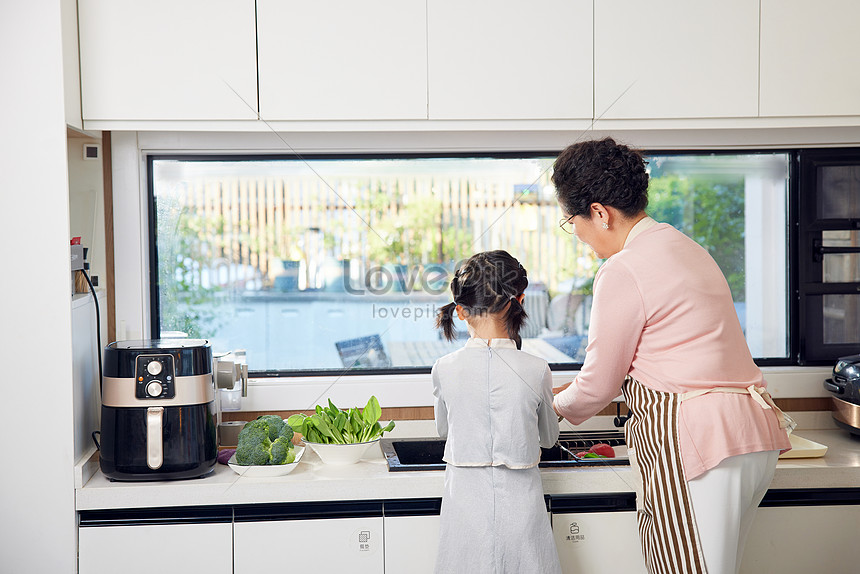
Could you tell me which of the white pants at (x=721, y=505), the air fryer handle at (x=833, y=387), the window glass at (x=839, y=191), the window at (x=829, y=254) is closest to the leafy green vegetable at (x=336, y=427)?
the white pants at (x=721, y=505)

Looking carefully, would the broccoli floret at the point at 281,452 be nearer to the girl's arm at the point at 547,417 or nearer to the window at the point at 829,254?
the girl's arm at the point at 547,417

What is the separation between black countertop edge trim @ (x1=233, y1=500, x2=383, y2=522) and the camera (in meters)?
1.82

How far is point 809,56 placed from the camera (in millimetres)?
2041

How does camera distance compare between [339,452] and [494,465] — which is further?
[339,452]

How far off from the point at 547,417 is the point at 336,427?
572mm

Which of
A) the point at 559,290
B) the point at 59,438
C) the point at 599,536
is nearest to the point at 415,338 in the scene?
the point at 559,290

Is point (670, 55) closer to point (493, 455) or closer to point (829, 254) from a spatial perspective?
point (829, 254)

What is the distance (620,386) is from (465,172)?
0.96 metres

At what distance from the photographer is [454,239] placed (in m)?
2.38

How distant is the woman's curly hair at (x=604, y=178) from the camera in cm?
162

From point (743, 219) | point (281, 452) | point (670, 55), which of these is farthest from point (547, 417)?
point (743, 219)

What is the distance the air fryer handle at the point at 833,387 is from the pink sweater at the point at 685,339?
31.3 inches

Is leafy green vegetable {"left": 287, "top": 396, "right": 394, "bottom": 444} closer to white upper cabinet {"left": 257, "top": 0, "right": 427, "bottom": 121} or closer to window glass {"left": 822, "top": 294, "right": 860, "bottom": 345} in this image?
white upper cabinet {"left": 257, "top": 0, "right": 427, "bottom": 121}

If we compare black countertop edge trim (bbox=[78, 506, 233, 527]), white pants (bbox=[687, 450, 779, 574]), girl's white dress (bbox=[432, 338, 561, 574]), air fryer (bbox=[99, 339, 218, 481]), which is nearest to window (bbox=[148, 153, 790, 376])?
air fryer (bbox=[99, 339, 218, 481])
